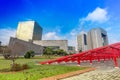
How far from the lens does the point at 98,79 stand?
6.88 meters

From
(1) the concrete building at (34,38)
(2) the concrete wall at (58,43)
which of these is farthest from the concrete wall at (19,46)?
(2) the concrete wall at (58,43)

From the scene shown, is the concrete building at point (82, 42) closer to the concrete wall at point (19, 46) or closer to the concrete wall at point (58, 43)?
the concrete wall at point (58, 43)

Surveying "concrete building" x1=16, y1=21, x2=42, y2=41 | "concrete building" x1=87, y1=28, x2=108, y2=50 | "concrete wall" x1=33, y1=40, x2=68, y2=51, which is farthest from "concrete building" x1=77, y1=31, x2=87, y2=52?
"concrete building" x1=16, y1=21, x2=42, y2=41

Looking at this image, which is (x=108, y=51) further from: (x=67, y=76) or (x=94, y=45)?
(x=94, y=45)

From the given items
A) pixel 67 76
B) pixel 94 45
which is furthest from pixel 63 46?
pixel 67 76

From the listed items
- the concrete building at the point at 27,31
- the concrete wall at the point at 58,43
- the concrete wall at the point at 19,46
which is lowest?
the concrete wall at the point at 19,46

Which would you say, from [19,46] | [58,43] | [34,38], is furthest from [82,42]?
[19,46]

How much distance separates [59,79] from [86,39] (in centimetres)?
11620

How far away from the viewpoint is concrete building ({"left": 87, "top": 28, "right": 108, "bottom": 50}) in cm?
10394

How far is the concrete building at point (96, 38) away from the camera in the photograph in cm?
10394

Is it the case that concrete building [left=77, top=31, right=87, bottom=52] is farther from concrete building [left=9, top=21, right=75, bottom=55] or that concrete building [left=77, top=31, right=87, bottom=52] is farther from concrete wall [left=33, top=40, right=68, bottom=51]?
concrete wall [left=33, top=40, right=68, bottom=51]

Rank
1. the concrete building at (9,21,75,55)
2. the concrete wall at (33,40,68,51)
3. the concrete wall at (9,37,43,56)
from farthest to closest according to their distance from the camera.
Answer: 1. the concrete wall at (33,40,68,51)
2. the concrete building at (9,21,75,55)
3. the concrete wall at (9,37,43,56)

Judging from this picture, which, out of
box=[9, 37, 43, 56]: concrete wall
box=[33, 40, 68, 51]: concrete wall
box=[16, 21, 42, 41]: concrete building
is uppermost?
box=[16, 21, 42, 41]: concrete building

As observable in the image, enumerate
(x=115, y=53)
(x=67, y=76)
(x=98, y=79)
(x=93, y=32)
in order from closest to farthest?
(x=98, y=79) < (x=67, y=76) < (x=115, y=53) < (x=93, y=32)
